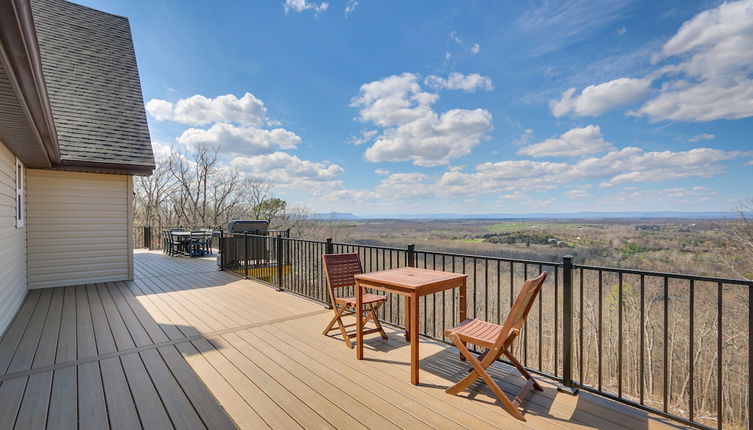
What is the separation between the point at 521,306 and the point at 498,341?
283 mm

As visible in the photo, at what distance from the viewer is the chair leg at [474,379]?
2127 mm

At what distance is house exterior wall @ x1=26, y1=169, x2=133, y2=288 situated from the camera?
6.18 meters

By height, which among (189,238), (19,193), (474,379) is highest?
(19,193)

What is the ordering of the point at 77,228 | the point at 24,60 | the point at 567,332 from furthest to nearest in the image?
the point at 77,228
the point at 567,332
the point at 24,60

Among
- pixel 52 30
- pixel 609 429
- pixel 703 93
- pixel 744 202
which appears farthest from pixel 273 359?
pixel 703 93

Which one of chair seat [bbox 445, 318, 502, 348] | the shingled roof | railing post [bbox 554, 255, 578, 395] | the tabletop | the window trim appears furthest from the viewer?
the shingled roof

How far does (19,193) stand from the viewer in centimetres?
527

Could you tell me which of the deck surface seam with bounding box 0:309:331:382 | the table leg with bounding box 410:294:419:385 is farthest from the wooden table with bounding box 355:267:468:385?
the deck surface seam with bounding box 0:309:331:382

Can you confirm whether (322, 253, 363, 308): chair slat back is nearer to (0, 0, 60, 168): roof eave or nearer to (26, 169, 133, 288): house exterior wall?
(0, 0, 60, 168): roof eave

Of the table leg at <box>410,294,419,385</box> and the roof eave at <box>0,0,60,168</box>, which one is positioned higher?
the roof eave at <box>0,0,60,168</box>

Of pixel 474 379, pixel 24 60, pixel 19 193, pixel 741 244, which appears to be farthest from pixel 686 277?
pixel 741 244

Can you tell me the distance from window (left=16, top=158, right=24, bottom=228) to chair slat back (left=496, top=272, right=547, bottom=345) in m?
7.16

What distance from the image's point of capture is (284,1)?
32.6 feet

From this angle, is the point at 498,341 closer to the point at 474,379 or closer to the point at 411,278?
the point at 474,379
